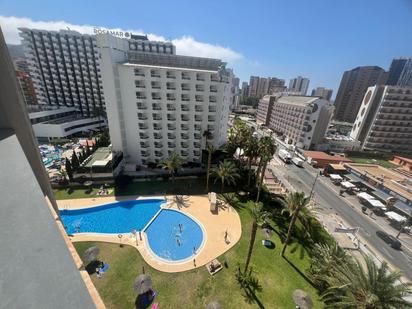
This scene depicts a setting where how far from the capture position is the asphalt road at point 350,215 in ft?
113

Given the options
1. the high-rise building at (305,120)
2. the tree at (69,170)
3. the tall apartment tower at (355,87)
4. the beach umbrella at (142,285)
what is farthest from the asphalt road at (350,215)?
the tall apartment tower at (355,87)

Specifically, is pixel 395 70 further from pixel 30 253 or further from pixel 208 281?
pixel 30 253

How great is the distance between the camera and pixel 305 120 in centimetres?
7912

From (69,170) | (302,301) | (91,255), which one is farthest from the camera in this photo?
(69,170)

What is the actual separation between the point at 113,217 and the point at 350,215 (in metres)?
52.3

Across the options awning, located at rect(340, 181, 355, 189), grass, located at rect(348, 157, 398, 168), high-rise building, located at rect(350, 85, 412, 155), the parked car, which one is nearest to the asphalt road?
the parked car

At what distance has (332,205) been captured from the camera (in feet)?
157

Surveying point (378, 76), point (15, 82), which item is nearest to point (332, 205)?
point (15, 82)

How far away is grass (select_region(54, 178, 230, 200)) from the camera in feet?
144

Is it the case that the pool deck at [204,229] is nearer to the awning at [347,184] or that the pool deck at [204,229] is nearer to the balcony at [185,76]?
the balcony at [185,76]

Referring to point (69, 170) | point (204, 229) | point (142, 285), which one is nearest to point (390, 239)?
point (204, 229)

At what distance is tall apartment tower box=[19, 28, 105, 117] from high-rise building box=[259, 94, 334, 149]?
93.3 meters

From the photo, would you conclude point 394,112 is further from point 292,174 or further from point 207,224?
point 207,224

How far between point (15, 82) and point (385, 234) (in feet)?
194
